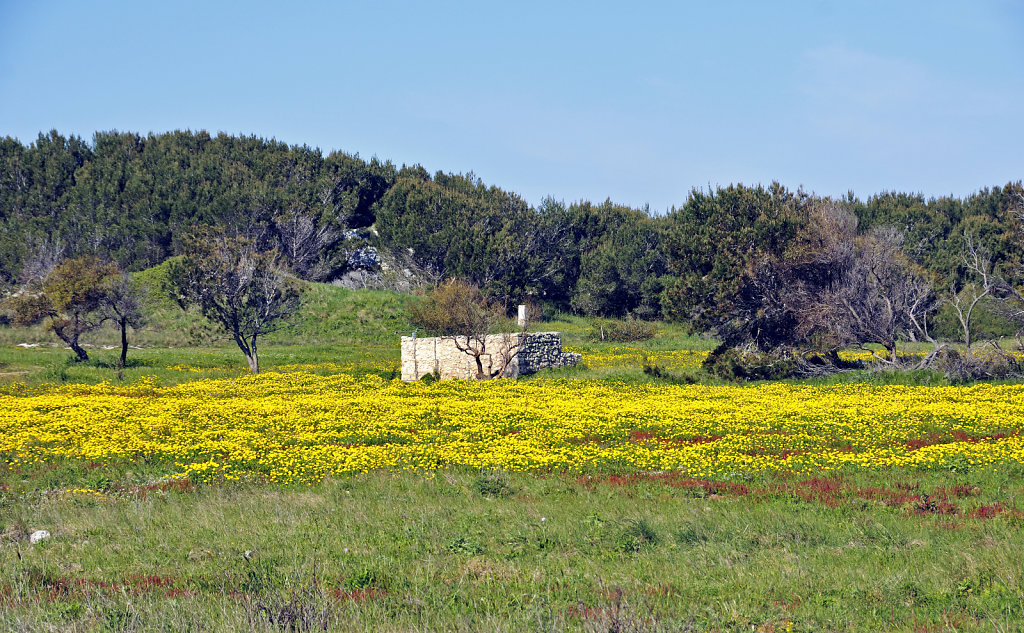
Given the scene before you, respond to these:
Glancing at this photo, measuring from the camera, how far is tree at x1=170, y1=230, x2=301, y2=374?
47.4 metres

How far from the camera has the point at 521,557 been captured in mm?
10953

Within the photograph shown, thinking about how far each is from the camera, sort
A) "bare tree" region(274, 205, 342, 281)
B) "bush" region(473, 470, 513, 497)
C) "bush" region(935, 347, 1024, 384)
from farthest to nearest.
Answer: "bare tree" region(274, 205, 342, 281), "bush" region(935, 347, 1024, 384), "bush" region(473, 470, 513, 497)

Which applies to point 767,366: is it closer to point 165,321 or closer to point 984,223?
point 165,321

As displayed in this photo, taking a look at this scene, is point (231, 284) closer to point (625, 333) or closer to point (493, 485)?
point (625, 333)

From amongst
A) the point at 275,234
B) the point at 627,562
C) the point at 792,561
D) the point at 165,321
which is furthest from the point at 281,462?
the point at 275,234

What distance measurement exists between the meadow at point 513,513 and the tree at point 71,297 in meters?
15.6

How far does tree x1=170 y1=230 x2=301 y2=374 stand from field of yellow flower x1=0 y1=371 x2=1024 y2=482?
1256 centimetres

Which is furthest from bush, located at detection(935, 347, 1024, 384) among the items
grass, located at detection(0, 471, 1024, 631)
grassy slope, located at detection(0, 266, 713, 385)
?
grass, located at detection(0, 471, 1024, 631)

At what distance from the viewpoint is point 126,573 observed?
10094 mm

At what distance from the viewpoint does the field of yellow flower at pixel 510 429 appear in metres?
18.4

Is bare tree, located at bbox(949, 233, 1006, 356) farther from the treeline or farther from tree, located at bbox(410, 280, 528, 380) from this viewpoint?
tree, located at bbox(410, 280, 528, 380)

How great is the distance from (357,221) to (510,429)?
3624 inches

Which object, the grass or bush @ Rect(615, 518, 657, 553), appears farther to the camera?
bush @ Rect(615, 518, 657, 553)

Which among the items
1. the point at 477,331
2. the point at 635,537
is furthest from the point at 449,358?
the point at 635,537
